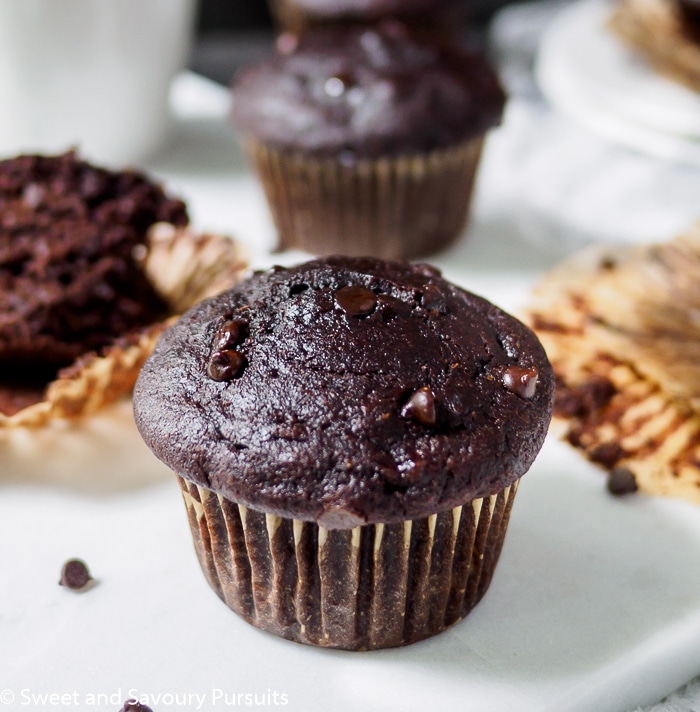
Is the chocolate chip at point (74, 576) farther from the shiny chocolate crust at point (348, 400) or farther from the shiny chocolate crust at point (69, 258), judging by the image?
the shiny chocolate crust at point (69, 258)

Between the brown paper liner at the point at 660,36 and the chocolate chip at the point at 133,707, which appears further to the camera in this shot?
the brown paper liner at the point at 660,36

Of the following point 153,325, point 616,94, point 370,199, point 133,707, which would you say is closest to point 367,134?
point 370,199

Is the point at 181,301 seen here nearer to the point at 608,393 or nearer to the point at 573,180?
the point at 608,393

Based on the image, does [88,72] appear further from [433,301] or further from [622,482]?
[622,482]

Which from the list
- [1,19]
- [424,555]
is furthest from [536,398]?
[1,19]

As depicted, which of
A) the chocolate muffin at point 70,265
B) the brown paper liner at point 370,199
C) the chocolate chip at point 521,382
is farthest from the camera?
the brown paper liner at point 370,199

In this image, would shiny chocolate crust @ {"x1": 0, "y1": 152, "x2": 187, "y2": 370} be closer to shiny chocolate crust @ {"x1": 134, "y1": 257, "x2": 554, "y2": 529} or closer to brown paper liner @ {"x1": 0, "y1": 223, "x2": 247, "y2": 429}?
brown paper liner @ {"x1": 0, "y1": 223, "x2": 247, "y2": 429}

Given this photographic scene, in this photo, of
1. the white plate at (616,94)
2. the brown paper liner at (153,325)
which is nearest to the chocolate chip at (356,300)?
the brown paper liner at (153,325)
